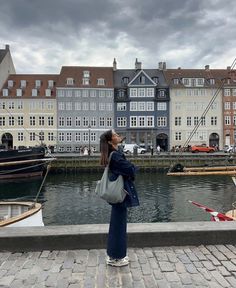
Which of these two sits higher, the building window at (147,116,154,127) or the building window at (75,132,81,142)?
the building window at (147,116,154,127)

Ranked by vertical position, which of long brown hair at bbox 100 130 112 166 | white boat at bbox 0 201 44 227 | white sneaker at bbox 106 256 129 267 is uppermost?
long brown hair at bbox 100 130 112 166

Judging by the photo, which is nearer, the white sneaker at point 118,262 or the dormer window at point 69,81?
the white sneaker at point 118,262

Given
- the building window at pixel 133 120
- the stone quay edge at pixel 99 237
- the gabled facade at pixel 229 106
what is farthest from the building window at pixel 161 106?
the stone quay edge at pixel 99 237

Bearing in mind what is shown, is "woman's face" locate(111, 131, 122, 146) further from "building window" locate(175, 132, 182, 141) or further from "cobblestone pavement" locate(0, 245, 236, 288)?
"building window" locate(175, 132, 182, 141)

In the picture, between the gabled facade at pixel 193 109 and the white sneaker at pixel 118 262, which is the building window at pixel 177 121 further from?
the white sneaker at pixel 118 262

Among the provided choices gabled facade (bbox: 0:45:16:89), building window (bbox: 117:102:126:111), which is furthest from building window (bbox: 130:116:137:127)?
gabled facade (bbox: 0:45:16:89)

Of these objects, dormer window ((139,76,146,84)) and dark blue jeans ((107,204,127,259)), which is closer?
dark blue jeans ((107,204,127,259))

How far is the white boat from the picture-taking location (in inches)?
320

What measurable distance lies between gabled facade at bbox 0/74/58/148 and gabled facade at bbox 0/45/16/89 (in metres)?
1.28

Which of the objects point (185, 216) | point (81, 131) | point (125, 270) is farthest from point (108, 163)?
point (81, 131)

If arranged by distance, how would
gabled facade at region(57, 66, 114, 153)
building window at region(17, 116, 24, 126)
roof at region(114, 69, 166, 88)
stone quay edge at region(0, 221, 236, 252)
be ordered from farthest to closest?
roof at region(114, 69, 166, 88) → gabled facade at region(57, 66, 114, 153) → building window at region(17, 116, 24, 126) → stone quay edge at region(0, 221, 236, 252)

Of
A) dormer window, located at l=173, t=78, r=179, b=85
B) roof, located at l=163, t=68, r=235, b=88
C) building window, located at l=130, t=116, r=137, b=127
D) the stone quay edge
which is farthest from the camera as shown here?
roof, located at l=163, t=68, r=235, b=88

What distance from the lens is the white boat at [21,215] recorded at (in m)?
8.14

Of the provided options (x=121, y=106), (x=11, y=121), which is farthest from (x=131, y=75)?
(x=11, y=121)
